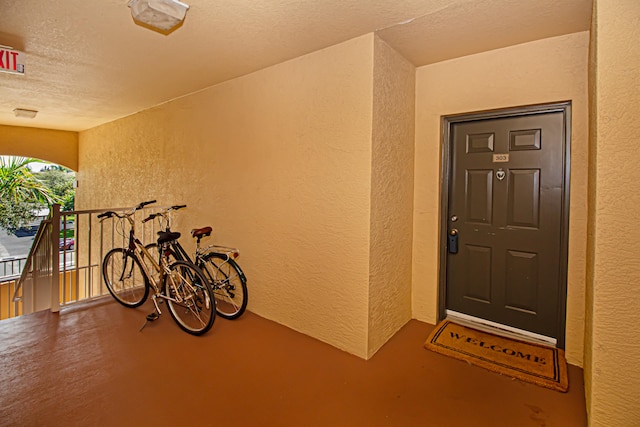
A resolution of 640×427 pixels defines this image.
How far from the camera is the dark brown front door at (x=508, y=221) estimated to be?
2.35m

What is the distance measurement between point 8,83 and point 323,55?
3.34m

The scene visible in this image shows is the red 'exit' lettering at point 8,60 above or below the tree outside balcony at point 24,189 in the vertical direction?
above

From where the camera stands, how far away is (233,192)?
3.19 meters

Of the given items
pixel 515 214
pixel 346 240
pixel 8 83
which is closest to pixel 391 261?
pixel 346 240

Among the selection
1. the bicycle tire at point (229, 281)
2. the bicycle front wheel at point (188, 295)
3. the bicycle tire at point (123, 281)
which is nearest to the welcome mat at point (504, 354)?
the bicycle tire at point (229, 281)

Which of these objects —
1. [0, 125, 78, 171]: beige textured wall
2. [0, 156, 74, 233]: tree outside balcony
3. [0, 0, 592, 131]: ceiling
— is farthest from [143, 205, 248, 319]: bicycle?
[0, 156, 74, 233]: tree outside balcony

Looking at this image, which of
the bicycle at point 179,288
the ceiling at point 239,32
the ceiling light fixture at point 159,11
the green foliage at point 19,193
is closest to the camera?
the ceiling light fixture at point 159,11

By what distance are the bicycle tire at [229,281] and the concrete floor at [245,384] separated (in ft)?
1.07

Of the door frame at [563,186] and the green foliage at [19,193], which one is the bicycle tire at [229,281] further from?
the green foliage at [19,193]

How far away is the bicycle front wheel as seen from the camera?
8.68 feet

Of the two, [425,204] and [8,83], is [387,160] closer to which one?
[425,204]

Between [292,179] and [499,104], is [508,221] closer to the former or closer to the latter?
[499,104]

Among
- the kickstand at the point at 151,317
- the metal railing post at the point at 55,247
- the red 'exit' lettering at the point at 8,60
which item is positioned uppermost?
the red 'exit' lettering at the point at 8,60

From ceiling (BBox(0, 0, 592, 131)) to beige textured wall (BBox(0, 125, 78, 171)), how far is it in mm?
3218
